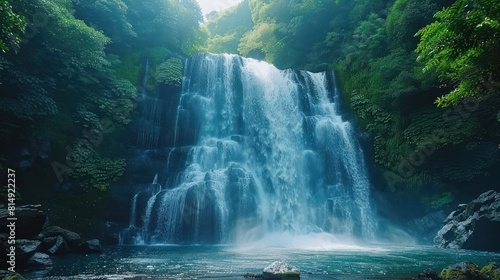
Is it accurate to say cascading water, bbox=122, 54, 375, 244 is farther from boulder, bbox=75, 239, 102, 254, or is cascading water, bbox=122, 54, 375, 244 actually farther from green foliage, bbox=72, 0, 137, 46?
green foliage, bbox=72, 0, 137, 46

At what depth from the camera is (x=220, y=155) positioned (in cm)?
1892

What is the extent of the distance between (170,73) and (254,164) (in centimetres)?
848

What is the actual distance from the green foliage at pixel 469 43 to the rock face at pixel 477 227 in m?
11.0

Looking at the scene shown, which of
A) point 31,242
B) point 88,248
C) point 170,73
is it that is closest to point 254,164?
point 170,73

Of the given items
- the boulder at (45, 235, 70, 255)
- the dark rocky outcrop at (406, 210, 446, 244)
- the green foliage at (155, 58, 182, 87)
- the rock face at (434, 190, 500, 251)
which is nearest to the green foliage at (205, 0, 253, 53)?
the green foliage at (155, 58, 182, 87)

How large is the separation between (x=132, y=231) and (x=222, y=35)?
33.3 metres

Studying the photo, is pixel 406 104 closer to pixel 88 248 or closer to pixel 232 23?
pixel 88 248

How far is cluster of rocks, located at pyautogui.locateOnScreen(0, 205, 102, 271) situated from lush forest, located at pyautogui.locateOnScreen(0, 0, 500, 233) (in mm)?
3741

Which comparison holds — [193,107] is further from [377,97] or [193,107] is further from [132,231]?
[377,97]

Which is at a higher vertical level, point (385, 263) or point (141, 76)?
point (141, 76)

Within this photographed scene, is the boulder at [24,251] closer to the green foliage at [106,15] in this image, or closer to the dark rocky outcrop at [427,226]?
the green foliage at [106,15]

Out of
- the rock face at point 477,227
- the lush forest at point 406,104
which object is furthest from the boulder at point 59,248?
the rock face at point 477,227

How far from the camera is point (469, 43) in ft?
15.7

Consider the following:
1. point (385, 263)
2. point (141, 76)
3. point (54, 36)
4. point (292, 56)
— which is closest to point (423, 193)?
point (385, 263)
